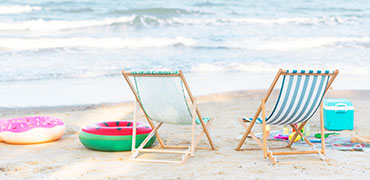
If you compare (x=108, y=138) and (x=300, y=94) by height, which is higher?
(x=300, y=94)

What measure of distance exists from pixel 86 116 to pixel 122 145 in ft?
6.61

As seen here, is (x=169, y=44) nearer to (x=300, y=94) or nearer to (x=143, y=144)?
(x=143, y=144)

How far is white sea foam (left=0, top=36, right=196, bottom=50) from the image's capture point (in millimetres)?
14523

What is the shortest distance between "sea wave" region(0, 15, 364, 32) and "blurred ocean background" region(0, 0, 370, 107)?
39 millimetres

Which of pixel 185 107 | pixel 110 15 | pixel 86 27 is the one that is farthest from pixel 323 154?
pixel 110 15

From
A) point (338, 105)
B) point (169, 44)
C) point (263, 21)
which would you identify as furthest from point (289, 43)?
point (338, 105)

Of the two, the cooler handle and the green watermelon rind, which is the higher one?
the cooler handle

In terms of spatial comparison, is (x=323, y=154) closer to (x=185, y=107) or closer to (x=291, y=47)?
(x=185, y=107)

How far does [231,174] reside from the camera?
402cm

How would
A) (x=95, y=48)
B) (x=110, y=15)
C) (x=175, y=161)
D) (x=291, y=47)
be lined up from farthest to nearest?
(x=110, y=15), (x=291, y=47), (x=95, y=48), (x=175, y=161)

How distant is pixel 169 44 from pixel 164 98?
11135mm

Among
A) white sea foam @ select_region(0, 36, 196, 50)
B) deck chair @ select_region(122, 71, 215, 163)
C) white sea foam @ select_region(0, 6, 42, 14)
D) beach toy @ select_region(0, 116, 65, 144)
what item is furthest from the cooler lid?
white sea foam @ select_region(0, 6, 42, 14)

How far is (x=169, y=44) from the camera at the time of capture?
15.6 meters

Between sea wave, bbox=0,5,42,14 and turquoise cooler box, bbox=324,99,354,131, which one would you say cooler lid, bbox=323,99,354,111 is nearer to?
turquoise cooler box, bbox=324,99,354,131
